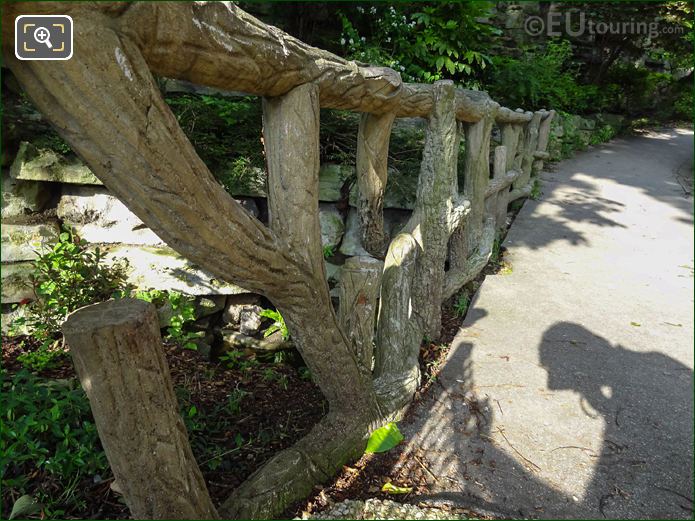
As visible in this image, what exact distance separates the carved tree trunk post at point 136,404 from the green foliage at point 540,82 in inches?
296

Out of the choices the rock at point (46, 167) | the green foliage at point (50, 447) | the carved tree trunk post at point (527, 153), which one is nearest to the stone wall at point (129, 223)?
the rock at point (46, 167)

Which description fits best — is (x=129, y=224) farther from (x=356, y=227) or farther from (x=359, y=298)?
(x=359, y=298)

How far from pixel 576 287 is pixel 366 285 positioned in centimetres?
279

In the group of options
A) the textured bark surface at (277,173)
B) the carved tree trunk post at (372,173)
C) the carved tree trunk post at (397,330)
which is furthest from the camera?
Answer: the carved tree trunk post at (372,173)

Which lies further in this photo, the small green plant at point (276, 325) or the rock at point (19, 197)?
the rock at point (19, 197)

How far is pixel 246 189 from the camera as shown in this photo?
420 cm

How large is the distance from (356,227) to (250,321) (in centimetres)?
129

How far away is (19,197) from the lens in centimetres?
417

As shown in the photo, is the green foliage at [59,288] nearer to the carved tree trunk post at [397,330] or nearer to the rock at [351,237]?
the rock at [351,237]

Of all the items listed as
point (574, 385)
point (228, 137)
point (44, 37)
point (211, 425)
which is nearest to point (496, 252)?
point (574, 385)

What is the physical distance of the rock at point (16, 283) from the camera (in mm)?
3760

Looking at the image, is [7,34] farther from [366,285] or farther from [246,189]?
[246,189]

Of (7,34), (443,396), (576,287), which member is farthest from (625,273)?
(7,34)

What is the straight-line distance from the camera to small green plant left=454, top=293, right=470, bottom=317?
4.09 m
